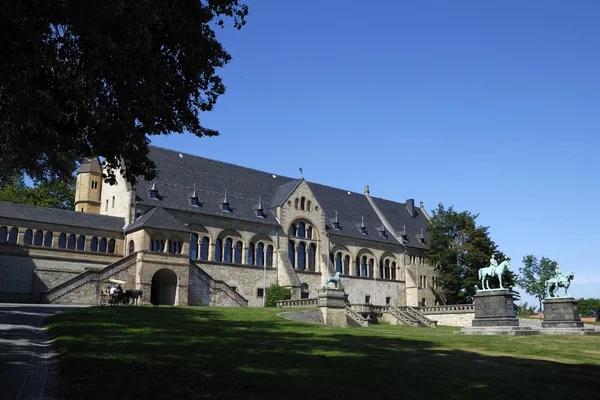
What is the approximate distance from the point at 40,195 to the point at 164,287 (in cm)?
2954

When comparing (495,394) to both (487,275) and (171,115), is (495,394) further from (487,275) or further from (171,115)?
(487,275)

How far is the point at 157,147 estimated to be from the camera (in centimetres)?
5700

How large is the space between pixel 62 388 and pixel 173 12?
29.9 feet

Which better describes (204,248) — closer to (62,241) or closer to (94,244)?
(94,244)

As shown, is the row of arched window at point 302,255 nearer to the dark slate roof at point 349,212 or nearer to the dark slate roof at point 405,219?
the dark slate roof at point 349,212

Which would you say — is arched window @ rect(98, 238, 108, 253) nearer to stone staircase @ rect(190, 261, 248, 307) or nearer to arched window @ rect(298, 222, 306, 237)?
stone staircase @ rect(190, 261, 248, 307)

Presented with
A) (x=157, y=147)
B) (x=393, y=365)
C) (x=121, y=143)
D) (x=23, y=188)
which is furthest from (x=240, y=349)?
(x=23, y=188)

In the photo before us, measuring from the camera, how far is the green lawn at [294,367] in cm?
1047

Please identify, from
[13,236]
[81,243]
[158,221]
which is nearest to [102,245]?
[81,243]

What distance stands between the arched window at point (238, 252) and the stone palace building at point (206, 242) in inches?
3.8

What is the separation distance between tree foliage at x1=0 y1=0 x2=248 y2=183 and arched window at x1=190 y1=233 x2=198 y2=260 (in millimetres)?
32864

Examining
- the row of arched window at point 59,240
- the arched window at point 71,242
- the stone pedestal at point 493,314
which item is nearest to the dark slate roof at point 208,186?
the row of arched window at point 59,240

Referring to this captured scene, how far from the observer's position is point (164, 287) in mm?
47875

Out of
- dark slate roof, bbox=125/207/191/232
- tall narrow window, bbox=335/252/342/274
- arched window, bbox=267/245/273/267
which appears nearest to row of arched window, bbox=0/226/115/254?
dark slate roof, bbox=125/207/191/232
